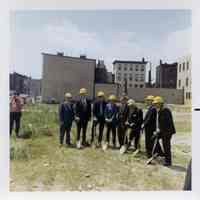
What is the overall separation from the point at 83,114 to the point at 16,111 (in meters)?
0.39

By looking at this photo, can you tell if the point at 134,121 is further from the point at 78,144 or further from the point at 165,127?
the point at 78,144

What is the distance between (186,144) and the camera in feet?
6.49

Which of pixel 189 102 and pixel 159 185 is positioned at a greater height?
pixel 189 102

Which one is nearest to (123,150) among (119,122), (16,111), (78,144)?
(119,122)

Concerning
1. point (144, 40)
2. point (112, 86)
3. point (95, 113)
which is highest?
point (144, 40)

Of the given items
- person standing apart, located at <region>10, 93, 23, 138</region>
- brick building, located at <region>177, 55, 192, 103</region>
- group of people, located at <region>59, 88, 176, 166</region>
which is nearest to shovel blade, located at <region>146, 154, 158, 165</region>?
group of people, located at <region>59, 88, 176, 166</region>

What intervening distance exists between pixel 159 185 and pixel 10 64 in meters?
1.11

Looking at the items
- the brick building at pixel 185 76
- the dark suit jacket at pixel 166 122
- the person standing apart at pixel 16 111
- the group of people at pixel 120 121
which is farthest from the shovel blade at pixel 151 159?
the person standing apart at pixel 16 111

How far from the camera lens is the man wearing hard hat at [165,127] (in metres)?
1.99

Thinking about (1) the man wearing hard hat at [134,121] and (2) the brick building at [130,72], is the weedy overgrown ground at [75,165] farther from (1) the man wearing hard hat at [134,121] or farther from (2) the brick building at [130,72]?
(2) the brick building at [130,72]

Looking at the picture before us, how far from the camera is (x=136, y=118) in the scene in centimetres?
201

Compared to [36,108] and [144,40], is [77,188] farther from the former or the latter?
[144,40]

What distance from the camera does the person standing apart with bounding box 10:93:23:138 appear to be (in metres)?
1.94

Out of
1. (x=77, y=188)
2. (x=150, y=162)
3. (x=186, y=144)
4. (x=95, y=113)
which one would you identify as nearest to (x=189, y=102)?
(x=186, y=144)
